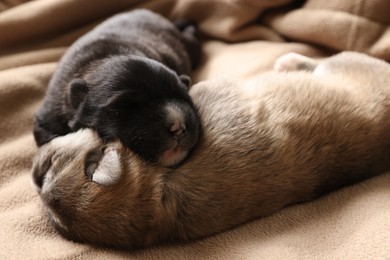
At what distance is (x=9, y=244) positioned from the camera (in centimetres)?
145

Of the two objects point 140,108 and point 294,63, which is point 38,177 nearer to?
point 140,108

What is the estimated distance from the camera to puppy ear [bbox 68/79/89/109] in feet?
5.44

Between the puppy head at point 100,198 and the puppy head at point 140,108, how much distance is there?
0.07 meters

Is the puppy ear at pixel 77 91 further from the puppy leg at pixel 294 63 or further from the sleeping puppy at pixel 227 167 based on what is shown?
the puppy leg at pixel 294 63

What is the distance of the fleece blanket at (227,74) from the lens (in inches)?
56.3

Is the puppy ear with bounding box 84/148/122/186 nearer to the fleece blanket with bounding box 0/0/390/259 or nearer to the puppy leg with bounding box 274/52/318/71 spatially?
the fleece blanket with bounding box 0/0/390/259

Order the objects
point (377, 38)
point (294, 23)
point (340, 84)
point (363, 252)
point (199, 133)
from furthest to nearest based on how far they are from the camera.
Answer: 1. point (294, 23)
2. point (377, 38)
3. point (340, 84)
4. point (199, 133)
5. point (363, 252)

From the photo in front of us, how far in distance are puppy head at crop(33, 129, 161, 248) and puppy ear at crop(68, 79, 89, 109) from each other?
23 centimetres

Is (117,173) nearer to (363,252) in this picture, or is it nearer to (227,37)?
(363,252)

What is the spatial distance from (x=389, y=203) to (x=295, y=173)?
1.03 ft

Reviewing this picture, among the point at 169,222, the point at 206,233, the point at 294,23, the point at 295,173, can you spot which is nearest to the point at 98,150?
the point at 169,222

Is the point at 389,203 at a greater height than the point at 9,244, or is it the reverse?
the point at 389,203

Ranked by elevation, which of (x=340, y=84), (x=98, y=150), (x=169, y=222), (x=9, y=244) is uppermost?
(x=340, y=84)

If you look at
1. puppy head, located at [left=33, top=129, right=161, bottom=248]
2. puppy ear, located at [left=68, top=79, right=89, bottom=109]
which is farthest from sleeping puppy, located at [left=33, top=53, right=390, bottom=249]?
puppy ear, located at [left=68, top=79, right=89, bottom=109]
